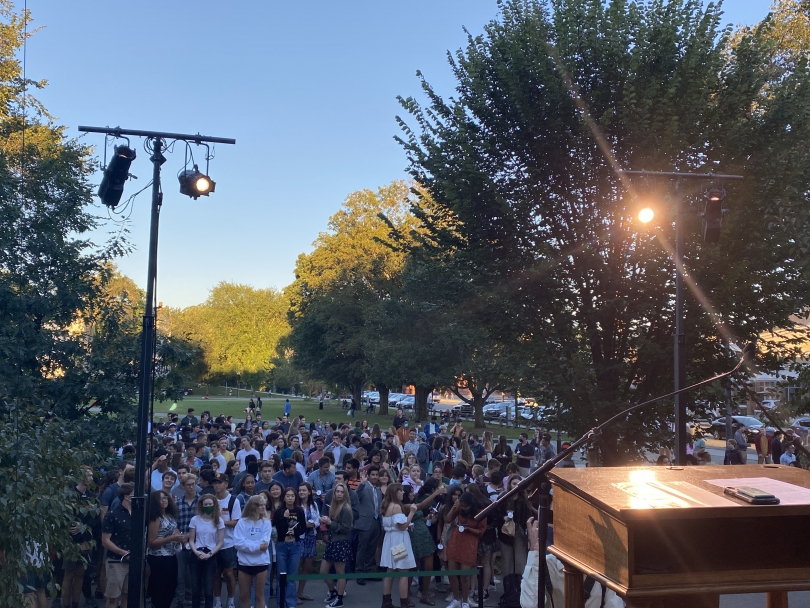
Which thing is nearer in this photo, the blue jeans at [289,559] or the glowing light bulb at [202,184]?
the glowing light bulb at [202,184]

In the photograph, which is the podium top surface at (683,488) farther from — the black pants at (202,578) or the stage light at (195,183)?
the black pants at (202,578)

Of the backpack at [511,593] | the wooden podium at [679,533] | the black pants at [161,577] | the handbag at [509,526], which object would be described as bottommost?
the backpack at [511,593]

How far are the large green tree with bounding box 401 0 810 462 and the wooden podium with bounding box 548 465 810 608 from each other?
8.64 m

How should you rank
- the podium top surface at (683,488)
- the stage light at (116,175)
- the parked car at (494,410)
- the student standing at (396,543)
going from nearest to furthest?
the podium top surface at (683,488), the stage light at (116,175), the student standing at (396,543), the parked car at (494,410)

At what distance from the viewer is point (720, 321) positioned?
12.2 meters

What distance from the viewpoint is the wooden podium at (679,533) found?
3.30 m

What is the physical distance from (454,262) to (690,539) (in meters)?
11.2

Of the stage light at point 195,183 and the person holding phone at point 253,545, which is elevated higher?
the stage light at point 195,183

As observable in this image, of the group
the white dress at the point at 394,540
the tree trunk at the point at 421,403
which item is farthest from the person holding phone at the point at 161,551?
the tree trunk at the point at 421,403

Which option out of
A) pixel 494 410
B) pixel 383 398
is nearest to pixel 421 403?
pixel 383 398

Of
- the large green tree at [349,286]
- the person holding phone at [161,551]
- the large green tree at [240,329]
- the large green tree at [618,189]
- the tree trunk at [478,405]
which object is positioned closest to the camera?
the person holding phone at [161,551]

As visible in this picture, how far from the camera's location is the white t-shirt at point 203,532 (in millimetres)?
9242

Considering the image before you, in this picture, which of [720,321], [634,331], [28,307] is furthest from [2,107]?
[720,321]

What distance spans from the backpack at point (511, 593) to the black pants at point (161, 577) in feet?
14.6
